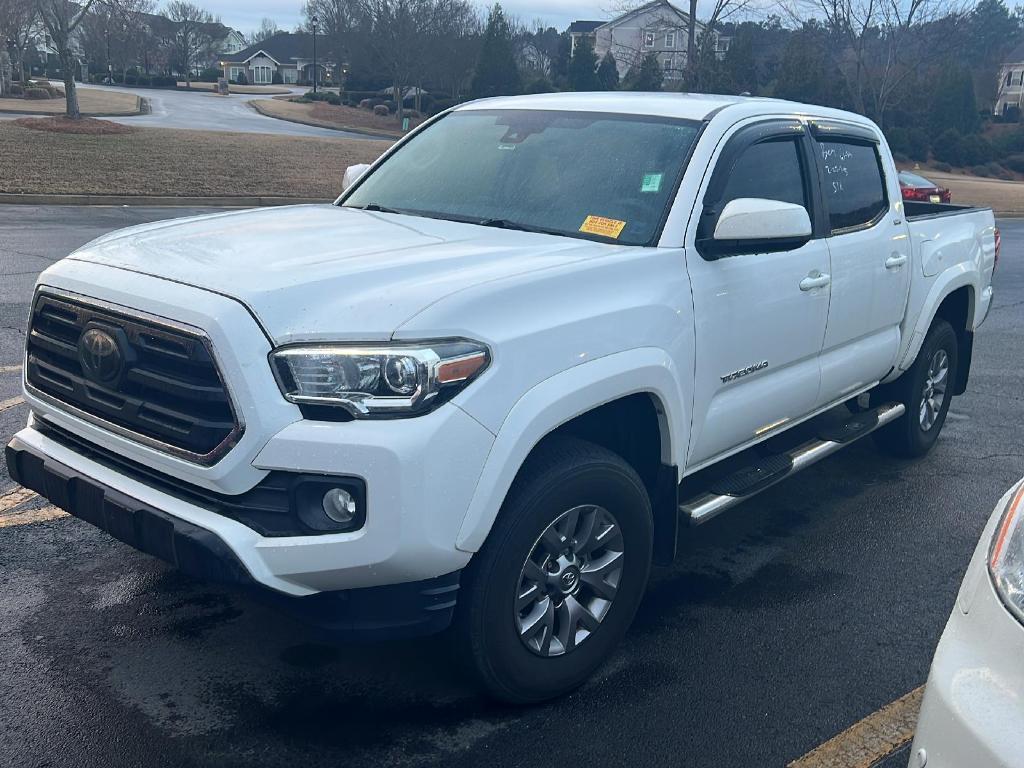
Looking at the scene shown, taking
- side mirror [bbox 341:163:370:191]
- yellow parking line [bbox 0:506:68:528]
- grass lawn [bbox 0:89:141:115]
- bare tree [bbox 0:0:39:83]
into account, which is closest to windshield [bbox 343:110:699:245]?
side mirror [bbox 341:163:370:191]

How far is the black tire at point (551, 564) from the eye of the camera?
118 inches

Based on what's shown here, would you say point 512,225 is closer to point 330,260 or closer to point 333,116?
point 330,260

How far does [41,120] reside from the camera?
29.3 meters

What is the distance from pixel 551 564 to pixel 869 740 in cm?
115

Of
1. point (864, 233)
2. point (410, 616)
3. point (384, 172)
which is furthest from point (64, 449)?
point (864, 233)

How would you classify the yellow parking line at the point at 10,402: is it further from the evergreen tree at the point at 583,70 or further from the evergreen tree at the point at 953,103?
the evergreen tree at the point at 583,70

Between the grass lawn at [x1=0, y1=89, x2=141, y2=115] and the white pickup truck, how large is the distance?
38799 mm

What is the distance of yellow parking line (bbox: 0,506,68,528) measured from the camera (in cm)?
442

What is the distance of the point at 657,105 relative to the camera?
4.34 meters

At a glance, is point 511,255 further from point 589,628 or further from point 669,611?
point 669,611

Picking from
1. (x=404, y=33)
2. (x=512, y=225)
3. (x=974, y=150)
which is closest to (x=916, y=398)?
(x=512, y=225)

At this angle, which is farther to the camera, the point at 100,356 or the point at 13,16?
the point at 13,16

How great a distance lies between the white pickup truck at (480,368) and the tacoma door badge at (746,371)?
11mm

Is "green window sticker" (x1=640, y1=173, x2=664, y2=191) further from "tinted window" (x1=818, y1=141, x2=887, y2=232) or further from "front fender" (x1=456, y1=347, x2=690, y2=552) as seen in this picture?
"tinted window" (x1=818, y1=141, x2=887, y2=232)
